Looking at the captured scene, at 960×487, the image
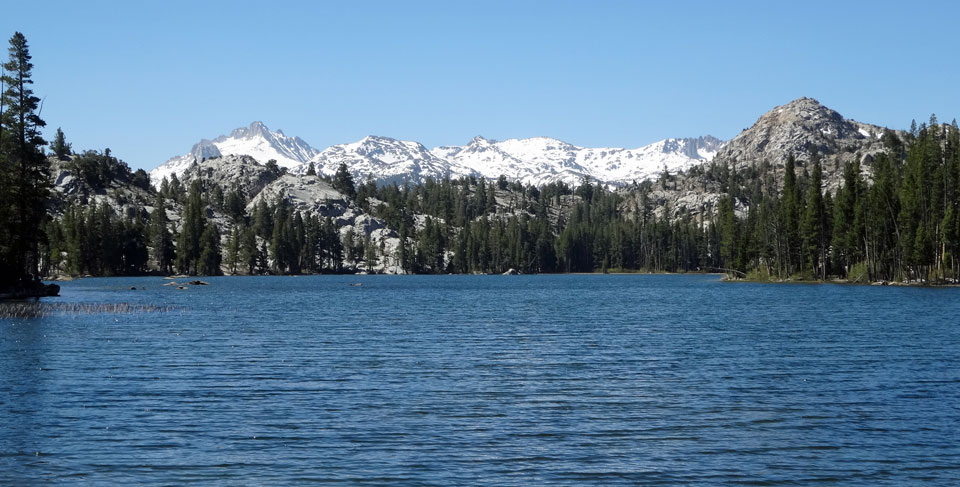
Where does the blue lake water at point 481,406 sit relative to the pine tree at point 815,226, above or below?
below

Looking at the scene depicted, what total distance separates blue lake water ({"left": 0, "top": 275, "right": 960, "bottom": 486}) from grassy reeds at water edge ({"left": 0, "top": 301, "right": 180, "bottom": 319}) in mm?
15630

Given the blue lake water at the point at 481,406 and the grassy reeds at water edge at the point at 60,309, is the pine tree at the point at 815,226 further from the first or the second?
the grassy reeds at water edge at the point at 60,309

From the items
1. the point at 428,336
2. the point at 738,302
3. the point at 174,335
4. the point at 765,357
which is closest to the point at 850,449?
the point at 765,357

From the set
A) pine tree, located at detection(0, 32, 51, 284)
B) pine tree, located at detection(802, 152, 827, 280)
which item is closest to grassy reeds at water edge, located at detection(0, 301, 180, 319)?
pine tree, located at detection(0, 32, 51, 284)

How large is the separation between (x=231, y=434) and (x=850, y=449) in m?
20.3

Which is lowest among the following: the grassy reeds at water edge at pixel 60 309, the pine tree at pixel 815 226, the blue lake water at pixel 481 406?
the blue lake water at pixel 481 406

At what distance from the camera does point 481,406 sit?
116 feet

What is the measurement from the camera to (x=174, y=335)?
217 ft

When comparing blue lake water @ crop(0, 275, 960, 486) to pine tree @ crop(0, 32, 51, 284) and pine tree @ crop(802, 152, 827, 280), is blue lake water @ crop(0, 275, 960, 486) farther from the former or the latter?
pine tree @ crop(802, 152, 827, 280)

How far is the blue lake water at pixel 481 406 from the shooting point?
84.0 ft

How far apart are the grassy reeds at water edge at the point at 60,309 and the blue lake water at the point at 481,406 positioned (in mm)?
15630

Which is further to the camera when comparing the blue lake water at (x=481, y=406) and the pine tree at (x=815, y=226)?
the pine tree at (x=815, y=226)

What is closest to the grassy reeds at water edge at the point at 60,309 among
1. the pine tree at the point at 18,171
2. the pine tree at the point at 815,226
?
the pine tree at the point at 18,171

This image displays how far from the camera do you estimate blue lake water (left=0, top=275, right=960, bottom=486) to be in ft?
84.0
